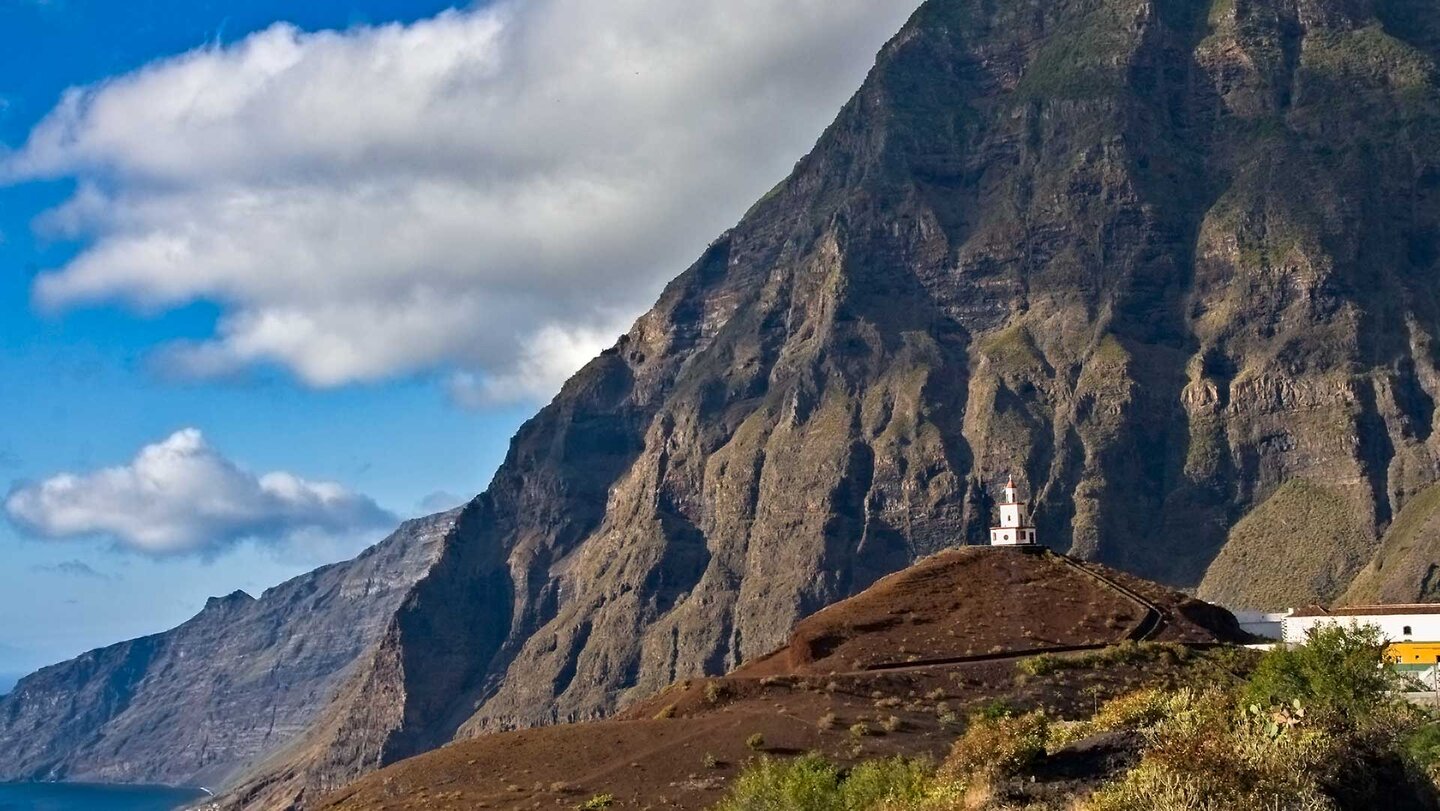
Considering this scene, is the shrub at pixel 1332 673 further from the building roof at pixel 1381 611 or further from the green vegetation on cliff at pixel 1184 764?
the building roof at pixel 1381 611

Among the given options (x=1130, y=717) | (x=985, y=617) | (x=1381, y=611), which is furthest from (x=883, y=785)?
(x=1381, y=611)

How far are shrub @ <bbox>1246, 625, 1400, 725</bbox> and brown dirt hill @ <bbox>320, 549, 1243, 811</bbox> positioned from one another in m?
16.9

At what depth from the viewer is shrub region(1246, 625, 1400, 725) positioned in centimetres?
5669

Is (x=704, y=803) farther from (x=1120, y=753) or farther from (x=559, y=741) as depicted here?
(x=1120, y=753)

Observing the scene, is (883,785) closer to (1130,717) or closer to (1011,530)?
(1130,717)

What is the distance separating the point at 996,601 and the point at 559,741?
3291 centimetres

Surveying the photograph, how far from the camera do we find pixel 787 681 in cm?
9250

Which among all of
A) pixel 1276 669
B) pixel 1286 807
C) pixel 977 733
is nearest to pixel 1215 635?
pixel 1276 669

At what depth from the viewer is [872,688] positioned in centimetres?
9075

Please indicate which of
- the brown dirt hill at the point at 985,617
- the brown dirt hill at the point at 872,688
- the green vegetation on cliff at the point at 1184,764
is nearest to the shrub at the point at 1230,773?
the green vegetation on cliff at the point at 1184,764

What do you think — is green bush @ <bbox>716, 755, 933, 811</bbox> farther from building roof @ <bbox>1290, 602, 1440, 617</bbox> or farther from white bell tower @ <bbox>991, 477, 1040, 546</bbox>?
building roof @ <bbox>1290, 602, 1440, 617</bbox>

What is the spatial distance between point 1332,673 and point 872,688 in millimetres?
33263

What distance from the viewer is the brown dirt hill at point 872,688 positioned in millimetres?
79688

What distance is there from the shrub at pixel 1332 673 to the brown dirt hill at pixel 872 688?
55.4 feet
